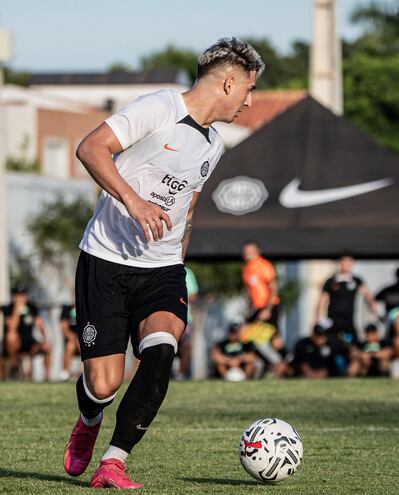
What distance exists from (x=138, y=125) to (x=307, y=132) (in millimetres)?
13135

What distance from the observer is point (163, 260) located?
6.83 m

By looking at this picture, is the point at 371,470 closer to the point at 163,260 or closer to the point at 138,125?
the point at 163,260

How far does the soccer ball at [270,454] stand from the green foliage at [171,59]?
80.4 metres

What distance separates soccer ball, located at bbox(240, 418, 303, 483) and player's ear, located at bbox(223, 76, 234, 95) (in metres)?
1.76

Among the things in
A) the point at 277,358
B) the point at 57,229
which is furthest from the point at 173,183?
the point at 57,229

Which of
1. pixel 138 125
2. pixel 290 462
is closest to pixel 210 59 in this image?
pixel 138 125

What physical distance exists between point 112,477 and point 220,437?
10.2 feet

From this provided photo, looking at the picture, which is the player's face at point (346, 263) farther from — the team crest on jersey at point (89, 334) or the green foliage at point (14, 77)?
the green foliage at point (14, 77)

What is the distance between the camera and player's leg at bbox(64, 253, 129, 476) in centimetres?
665

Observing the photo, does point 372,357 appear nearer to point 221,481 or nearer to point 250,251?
point 250,251

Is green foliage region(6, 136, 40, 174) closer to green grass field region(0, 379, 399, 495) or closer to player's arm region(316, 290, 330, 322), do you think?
player's arm region(316, 290, 330, 322)

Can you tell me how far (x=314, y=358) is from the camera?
63.7ft

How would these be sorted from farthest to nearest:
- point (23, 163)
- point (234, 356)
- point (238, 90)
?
point (23, 163) → point (234, 356) → point (238, 90)

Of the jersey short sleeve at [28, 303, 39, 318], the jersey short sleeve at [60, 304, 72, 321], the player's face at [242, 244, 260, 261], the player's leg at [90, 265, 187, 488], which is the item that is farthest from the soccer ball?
the jersey short sleeve at [60, 304, 72, 321]
